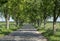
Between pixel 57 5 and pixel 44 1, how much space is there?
8.75 ft

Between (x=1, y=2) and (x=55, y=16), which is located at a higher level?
(x=1, y=2)

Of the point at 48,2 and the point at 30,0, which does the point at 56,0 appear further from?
the point at 30,0

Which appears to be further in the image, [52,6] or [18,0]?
[18,0]

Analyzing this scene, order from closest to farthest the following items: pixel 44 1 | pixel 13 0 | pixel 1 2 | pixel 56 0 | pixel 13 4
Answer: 1. pixel 1 2
2. pixel 56 0
3. pixel 44 1
4. pixel 13 0
5. pixel 13 4

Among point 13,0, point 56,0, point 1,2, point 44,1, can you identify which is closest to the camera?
point 1,2

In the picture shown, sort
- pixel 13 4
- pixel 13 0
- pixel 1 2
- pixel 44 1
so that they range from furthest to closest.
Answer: pixel 13 4
pixel 13 0
pixel 44 1
pixel 1 2

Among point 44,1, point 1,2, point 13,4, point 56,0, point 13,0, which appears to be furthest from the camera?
point 13,4

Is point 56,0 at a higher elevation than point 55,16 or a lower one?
higher

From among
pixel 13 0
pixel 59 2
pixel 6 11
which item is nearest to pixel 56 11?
pixel 59 2

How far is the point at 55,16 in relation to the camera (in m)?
34.3

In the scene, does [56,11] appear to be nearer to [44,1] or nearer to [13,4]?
[44,1]

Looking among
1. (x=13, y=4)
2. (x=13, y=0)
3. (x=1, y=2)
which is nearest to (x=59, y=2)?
(x=1, y=2)

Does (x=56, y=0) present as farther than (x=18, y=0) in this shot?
No

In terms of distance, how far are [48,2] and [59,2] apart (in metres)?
3.31
